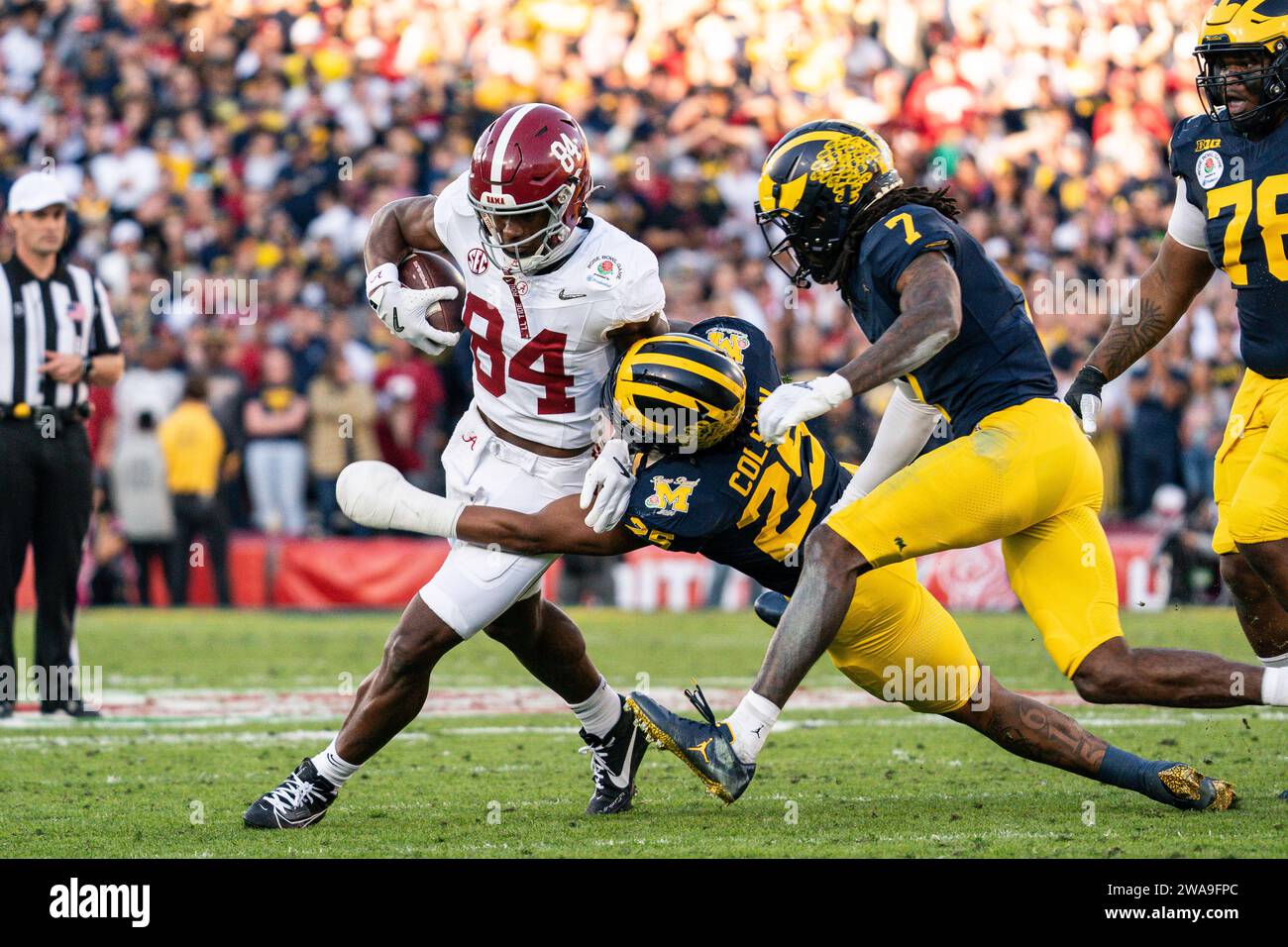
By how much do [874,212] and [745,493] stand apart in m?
0.80

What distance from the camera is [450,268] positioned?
17.4 feet

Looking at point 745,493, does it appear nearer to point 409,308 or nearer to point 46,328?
point 409,308

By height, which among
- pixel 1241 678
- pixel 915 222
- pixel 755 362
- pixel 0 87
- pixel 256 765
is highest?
pixel 0 87

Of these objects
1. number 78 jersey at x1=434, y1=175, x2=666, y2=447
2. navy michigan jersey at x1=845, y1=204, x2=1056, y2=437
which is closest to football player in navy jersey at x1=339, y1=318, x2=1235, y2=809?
number 78 jersey at x1=434, y1=175, x2=666, y2=447

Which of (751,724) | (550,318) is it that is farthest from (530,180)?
(751,724)

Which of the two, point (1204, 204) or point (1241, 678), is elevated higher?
point (1204, 204)

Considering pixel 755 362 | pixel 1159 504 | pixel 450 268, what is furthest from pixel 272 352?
pixel 755 362

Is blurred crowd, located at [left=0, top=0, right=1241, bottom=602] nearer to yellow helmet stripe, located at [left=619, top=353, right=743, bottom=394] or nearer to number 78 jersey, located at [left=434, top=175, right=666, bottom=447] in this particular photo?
number 78 jersey, located at [left=434, top=175, right=666, bottom=447]

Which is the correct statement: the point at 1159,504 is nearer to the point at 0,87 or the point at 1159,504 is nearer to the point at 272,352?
the point at 272,352

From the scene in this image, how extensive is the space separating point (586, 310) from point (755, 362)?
50cm

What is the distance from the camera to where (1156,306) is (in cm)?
509

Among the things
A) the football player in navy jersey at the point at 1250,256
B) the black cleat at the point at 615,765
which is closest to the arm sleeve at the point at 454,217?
the black cleat at the point at 615,765
